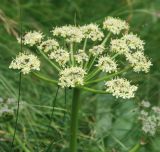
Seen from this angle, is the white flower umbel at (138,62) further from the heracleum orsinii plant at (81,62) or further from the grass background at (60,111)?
the grass background at (60,111)

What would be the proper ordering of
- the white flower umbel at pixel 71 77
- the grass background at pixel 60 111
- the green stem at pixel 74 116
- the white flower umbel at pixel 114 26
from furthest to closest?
the grass background at pixel 60 111 → the white flower umbel at pixel 114 26 → the green stem at pixel 74 116 → the white flower umbel at pixel 71 77

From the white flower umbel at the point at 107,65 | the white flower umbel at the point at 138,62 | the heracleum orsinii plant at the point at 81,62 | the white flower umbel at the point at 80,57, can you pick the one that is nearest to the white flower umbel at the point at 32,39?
the heracleum orsinii plant at the point at 81,62

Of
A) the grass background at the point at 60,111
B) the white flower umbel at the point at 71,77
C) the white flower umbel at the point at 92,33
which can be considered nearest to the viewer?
the white flower umbel at the point at 71,77

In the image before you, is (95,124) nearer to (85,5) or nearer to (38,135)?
(38,135)

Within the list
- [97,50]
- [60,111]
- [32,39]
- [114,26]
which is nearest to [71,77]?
[97,50]

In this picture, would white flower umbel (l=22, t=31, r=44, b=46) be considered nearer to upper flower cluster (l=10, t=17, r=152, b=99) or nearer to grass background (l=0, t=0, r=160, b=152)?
upper flower cluster (l=10, t=17, r=152, b=99)

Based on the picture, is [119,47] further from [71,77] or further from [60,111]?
[60,111]
